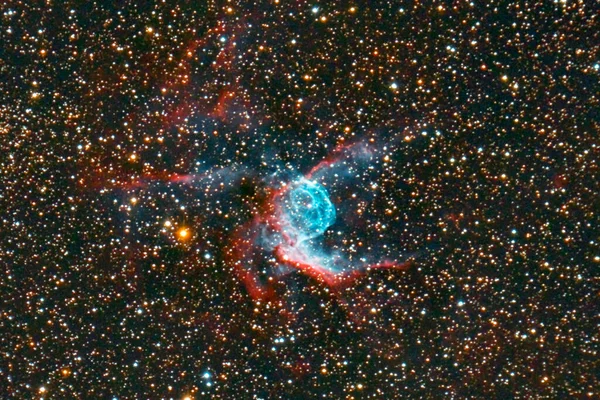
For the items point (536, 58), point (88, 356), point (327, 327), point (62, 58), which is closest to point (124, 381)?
point (88, 356)

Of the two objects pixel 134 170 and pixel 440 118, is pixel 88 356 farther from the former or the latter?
pixel 440 118

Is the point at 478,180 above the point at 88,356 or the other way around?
above

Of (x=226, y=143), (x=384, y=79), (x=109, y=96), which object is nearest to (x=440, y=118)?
(x=384, y=79)
